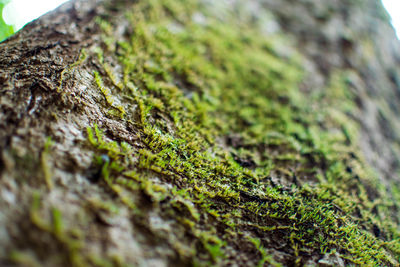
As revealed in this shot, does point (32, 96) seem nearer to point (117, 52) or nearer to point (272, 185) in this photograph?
point (117, 52)

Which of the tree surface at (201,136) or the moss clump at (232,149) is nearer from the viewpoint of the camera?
the tree surface at (201,136)

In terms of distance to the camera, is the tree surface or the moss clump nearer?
the tree surface

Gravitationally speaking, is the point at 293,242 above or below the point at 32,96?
below

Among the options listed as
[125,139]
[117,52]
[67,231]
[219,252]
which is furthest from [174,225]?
[117,52]

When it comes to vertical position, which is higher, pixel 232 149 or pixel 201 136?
pixel 201 136
